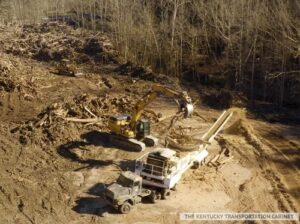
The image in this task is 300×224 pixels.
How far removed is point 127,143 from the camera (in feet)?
67.6

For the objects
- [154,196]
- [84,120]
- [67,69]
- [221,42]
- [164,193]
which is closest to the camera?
[154,196]

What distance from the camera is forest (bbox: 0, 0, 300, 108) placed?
27656 mm

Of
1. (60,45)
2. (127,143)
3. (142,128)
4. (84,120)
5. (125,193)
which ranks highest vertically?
(60,45)

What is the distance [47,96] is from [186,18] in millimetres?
11697

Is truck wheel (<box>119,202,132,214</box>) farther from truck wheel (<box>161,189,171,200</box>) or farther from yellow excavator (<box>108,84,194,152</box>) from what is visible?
yellow excavator (<box>108,84,194,152</box>)

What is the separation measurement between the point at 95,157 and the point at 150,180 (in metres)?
A: 3.64

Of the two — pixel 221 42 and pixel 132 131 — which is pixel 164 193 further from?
pixel 221 42

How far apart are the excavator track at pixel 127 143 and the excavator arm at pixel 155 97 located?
1.88ft

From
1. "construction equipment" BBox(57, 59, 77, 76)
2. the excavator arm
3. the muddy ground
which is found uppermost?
the excavator arm

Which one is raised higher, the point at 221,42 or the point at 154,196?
the point at 221,42

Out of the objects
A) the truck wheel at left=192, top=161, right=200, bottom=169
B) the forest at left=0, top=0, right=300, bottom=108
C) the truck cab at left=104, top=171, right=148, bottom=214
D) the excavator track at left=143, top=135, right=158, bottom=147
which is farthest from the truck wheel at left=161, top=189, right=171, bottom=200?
the forest at left=0, top=0, right=300, bottom=108

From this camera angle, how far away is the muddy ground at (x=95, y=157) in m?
16.5

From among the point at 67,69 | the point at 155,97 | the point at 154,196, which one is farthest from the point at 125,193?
the point at 67,69

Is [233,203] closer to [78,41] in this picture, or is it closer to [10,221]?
[10,221]
